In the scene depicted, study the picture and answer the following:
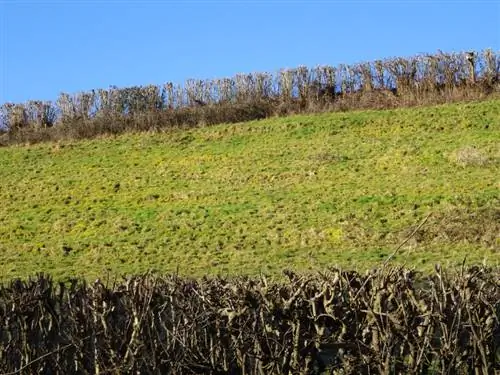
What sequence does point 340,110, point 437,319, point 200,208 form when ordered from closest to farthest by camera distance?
point 437,319
point 200,208
point 340,110

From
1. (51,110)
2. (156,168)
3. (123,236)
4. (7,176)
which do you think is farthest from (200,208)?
(51,110)

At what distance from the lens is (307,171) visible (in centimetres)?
2605

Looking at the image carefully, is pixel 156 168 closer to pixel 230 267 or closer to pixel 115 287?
pixel 230 267

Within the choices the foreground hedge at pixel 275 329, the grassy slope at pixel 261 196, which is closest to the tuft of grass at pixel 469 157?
the grassy slope at pixel 261 196

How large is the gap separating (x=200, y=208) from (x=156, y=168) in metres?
6.59

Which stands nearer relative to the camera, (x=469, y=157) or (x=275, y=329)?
(x=275, y=329)

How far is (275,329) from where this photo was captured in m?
6.45

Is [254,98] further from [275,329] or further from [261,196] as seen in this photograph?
[275,329]

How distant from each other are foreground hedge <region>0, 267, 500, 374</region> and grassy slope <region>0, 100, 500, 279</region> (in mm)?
8944

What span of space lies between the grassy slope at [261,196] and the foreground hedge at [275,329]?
894cm

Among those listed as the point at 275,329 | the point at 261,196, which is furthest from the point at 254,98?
the point at 275,329

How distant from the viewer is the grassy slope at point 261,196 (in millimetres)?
18016

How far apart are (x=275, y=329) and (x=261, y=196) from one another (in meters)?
17.3

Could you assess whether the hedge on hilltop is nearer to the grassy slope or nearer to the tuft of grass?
the grassy slope
